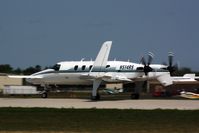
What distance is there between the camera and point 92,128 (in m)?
22.0

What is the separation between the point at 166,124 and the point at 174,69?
26.2 meters

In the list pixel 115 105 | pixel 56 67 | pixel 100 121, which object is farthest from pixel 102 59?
pixel 100 121

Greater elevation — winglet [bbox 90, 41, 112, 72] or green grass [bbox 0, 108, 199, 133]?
winglet [bbox 90, 41, 112, 72]

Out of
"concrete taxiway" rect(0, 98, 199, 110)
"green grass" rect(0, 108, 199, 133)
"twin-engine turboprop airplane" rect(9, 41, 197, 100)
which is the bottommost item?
"green grass" rect(0, 108, 199, 133)

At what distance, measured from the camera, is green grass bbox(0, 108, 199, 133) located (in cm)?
2161

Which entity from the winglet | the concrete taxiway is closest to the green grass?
the concrete taxiway

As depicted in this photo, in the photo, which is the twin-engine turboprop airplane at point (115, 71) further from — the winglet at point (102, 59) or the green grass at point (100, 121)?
the green grass at point (100, 121)

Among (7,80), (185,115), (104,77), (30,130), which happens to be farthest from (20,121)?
(7,80)

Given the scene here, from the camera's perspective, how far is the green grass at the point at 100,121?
21609 millimetres

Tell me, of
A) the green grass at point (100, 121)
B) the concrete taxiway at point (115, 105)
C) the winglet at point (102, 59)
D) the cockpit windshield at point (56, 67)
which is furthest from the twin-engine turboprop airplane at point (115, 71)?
the green grass at point (100, 121)

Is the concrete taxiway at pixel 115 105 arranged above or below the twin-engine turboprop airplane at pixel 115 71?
below

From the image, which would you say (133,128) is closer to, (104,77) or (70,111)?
(70,111)

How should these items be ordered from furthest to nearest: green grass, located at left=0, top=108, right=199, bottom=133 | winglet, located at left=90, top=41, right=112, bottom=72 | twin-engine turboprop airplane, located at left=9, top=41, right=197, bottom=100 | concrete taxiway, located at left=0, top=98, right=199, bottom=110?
winglet, located at left=90, top=41, right=112, bottom=72 → twin-engine turboprop airplane, located at left=9, top=41, right=197, bottom=100 → concrete taxiway, located at left=0, top=98, right=199, bottom=110 → green grass, located at left=0, top=108, right=199, bottom=133

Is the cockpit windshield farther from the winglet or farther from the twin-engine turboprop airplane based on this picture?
the winglet
